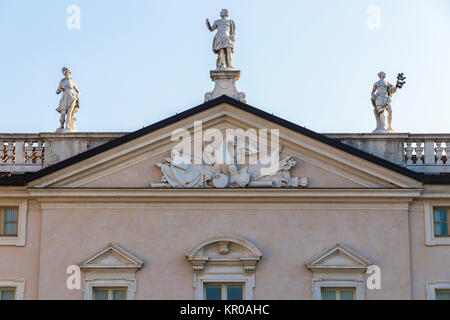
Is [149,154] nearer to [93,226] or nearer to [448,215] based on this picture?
[93,226]

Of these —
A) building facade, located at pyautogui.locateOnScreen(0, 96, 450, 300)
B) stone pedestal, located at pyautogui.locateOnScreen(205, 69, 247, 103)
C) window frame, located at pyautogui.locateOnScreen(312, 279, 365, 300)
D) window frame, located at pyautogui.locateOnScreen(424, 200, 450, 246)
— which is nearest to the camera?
window frame, located at pyautogui.locateOnScreen(312, 279, 365, 300)

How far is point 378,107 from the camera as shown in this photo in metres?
30.3

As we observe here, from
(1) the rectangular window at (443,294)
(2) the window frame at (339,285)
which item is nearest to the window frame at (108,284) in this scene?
(2) the window frame at (339,285)

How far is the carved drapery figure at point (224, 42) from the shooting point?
30.7 meters

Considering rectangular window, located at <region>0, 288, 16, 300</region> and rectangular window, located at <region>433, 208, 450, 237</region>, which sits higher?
rectangular window, located at <region>433, 208, 450, 237</region>

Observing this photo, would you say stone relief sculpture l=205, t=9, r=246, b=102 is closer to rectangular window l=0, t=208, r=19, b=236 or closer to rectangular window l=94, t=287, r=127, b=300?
rectangular window l=94, t=287, r=127, b=300

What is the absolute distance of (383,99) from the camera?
30.3 m

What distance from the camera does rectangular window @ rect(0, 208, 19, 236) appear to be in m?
28.8

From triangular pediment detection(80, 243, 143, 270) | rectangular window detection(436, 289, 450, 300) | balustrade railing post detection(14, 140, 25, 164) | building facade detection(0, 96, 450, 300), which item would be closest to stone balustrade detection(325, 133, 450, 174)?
building facade detection(0, 96, 450, 300)

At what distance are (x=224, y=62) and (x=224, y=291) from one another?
650 cm

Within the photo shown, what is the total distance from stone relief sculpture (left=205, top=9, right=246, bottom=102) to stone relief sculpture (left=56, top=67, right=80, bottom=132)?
361 cm

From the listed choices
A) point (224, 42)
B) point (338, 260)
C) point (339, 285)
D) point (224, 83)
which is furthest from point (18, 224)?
point (339, 285)
